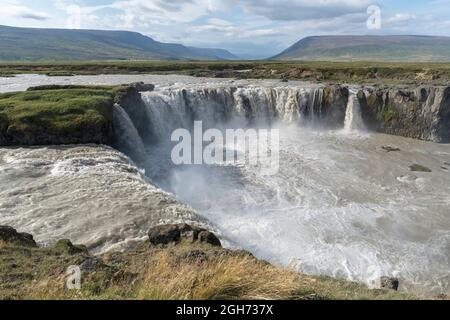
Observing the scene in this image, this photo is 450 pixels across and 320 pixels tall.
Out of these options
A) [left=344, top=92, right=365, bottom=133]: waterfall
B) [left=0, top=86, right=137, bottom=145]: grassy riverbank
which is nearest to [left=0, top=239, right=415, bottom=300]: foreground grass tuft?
[left=0, top=86, right=137, bottom=145]: grassy riverbank

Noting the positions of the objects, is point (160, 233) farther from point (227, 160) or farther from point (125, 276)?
point (227, 160)

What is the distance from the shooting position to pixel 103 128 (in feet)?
98.3

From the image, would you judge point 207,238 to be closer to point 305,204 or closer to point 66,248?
point 66,248

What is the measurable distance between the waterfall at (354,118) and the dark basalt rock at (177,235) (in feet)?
132

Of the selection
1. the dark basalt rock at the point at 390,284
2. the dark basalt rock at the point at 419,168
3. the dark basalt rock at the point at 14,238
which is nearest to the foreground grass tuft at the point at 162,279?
the dark basalt rock at the point at 14,238

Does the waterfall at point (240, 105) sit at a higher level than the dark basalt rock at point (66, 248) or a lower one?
higher

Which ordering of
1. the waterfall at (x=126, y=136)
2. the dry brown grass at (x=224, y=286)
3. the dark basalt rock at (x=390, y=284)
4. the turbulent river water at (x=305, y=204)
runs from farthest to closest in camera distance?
the waterfall at (x=126, y=136) → the turbulent river water at (x=305, y=204) → the dark basalt rock at (x=390, y=284) → the dry brown grass at (x=224, y=286)

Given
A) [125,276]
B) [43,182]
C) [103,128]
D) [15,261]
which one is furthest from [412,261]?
[103,128]

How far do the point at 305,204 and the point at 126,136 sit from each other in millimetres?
16165

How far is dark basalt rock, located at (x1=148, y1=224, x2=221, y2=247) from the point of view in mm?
14562

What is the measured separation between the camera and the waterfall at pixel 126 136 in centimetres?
3347

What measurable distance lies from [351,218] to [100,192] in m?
14.6

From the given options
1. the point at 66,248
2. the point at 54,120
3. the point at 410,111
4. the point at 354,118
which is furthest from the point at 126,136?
the point at 410,111

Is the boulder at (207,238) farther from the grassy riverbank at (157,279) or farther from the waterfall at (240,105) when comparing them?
the waterfall at (240,105)
